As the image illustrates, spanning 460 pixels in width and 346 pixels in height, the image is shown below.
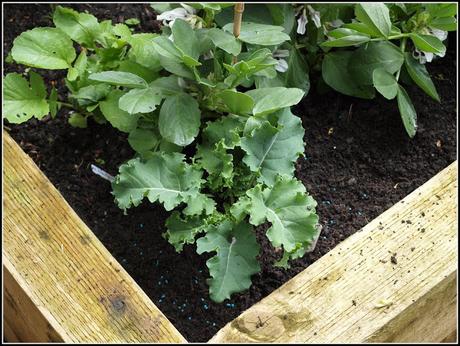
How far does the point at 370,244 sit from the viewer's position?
4.83 feet

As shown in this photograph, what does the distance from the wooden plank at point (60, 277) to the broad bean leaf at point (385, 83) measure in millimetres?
606

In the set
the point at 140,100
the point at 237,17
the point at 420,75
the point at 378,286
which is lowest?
the point at 378,286

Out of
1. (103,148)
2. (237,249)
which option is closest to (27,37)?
(103,148)

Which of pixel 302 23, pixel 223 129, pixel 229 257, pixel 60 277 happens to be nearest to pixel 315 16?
pixel 302 23

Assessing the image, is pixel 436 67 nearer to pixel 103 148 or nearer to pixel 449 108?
pixel 449 108

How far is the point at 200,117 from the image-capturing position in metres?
1.53

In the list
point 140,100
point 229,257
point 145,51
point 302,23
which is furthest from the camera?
point 302,23

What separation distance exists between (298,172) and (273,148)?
0.19 meters

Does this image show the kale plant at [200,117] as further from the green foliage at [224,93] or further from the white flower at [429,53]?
the white flower at [429,53]

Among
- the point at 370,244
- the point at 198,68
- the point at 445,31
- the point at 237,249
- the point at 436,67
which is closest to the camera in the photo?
the point at 237,249

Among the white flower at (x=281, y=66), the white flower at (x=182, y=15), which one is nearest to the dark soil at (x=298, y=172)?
the white flower at (x=281, y=66)

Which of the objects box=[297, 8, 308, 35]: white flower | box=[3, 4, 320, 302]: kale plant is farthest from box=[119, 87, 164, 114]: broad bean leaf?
box=[297, 8, 308, 35]: white flower

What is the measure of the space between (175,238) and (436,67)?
781 mm

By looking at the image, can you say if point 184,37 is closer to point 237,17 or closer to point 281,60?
point 237,17
